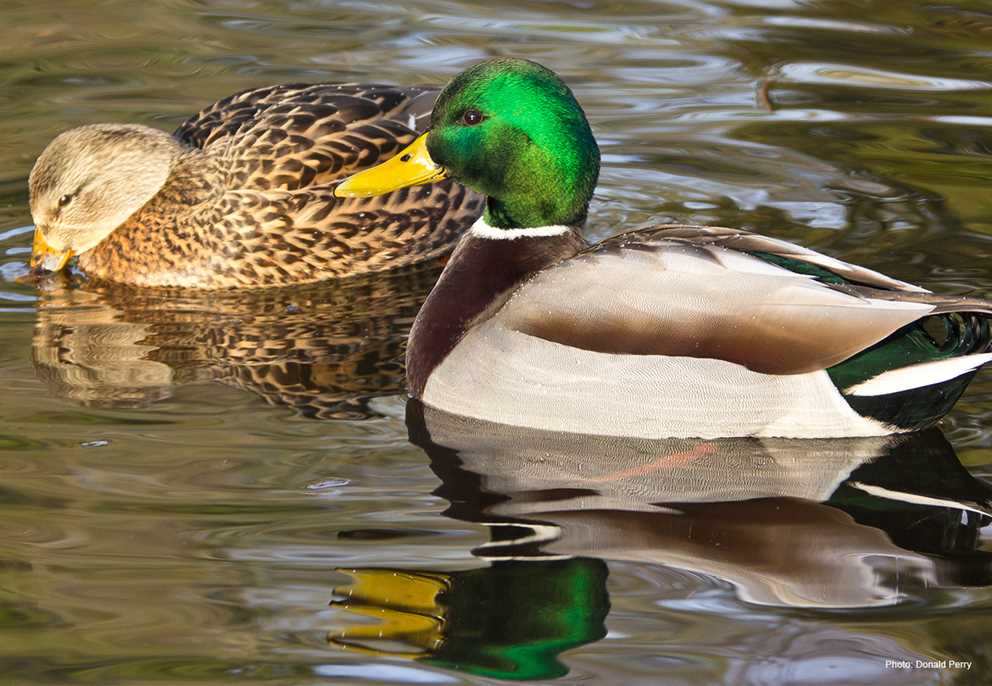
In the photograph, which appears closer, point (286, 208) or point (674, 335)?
point (674, 335)

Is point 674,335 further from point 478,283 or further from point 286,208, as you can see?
point 286,208

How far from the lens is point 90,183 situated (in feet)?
27.9

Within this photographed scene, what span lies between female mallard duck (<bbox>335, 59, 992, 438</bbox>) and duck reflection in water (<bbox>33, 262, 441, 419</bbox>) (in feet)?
1.89

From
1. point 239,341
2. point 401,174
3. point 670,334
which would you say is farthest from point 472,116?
point 239,341

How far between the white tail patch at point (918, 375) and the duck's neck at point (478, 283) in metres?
1.26

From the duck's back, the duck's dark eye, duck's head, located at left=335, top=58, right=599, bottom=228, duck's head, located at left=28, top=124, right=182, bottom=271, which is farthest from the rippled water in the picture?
the duck's dark eye

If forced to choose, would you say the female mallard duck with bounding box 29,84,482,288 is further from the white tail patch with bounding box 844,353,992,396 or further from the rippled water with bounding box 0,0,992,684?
the white tail patch with bounding box 844,353,992,396

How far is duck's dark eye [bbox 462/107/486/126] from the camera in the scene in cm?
657

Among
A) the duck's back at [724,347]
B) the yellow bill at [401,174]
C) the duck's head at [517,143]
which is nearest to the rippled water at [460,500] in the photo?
the duck's back at [724,347]

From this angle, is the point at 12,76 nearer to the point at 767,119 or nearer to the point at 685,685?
the point at 767,119

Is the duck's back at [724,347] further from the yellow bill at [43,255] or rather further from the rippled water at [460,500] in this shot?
the yellow bill at [43,255]

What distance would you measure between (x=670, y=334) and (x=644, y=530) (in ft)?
2.53

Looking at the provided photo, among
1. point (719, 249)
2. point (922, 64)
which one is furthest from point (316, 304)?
point (922, 64)

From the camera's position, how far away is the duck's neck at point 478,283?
6.47 m
